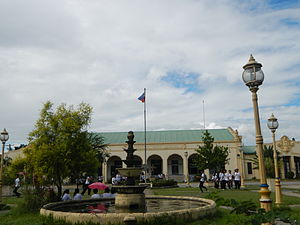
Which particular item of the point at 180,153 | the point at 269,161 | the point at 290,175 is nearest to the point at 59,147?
the point at 180,153

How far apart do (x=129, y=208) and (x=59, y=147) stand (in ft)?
20.5

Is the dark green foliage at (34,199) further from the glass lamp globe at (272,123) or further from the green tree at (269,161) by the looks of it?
the green tree at (269,161)

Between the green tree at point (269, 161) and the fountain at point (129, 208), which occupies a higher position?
the green tree at point (269, 161)

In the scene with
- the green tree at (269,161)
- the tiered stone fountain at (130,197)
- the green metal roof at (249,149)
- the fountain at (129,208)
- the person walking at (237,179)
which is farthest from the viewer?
the green metal roof at (249,149)

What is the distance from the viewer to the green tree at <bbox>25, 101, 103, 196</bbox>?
1591 cm

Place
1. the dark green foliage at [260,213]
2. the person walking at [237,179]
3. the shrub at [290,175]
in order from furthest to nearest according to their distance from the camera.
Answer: the shrub at [290,175] → the person walking at [237,179] → the dark green foliage at [260,213]

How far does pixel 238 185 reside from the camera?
25312 mm

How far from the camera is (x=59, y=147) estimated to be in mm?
15938

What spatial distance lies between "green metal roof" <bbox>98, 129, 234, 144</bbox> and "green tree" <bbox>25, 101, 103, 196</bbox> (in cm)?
3257

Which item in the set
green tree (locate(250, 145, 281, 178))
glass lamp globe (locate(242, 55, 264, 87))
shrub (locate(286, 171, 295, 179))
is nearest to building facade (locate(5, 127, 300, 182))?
shrub (locate(286, 171, 295, 179))

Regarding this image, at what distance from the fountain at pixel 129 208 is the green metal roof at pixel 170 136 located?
3407 cm

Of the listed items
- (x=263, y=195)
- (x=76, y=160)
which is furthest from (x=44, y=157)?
(x=263, y=195)

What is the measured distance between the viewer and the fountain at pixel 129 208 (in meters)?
8.31

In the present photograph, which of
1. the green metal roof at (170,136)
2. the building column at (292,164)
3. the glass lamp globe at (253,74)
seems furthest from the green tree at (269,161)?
the glass lamp globe at (253,74)
